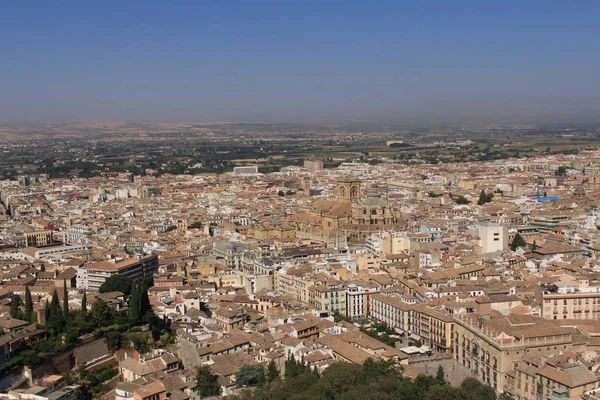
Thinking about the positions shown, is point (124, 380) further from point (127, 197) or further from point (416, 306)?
point (127, 197)

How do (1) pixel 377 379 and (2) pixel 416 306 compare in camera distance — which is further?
(2) pixel 416 306

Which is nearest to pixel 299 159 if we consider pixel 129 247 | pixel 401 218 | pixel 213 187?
pixel 213 187

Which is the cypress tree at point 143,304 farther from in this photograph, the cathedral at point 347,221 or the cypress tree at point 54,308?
the cathedral at point 347,221

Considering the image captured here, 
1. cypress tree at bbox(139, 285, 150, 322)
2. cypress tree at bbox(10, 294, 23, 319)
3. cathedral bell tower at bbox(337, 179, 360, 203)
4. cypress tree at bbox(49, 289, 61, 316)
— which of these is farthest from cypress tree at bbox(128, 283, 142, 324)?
cathedral bell tower at bbox(337, 179, 360, 203)

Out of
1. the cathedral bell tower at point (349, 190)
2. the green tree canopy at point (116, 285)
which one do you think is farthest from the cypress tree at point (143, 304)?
the cathedral bell tower at point (349, 190)

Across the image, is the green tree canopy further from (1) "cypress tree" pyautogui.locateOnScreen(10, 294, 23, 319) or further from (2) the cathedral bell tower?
(2) the cathedral bell tower

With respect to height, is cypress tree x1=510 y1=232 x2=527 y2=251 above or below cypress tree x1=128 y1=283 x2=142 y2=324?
below

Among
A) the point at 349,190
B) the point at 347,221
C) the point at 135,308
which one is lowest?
the point at 347,221

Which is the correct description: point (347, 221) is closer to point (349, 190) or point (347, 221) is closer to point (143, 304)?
point (349, 190)

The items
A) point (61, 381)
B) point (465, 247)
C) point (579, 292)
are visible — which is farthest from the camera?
point (465, 247)

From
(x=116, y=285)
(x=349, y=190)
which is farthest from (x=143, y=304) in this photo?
(x=349, y=190)

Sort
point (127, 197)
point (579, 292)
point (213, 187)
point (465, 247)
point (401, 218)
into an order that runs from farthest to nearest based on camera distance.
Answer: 1. point (213, 187)
2. point (127, 197)
3. point (401, 218)
4. point (465, 247)
5. point (579, 292)
